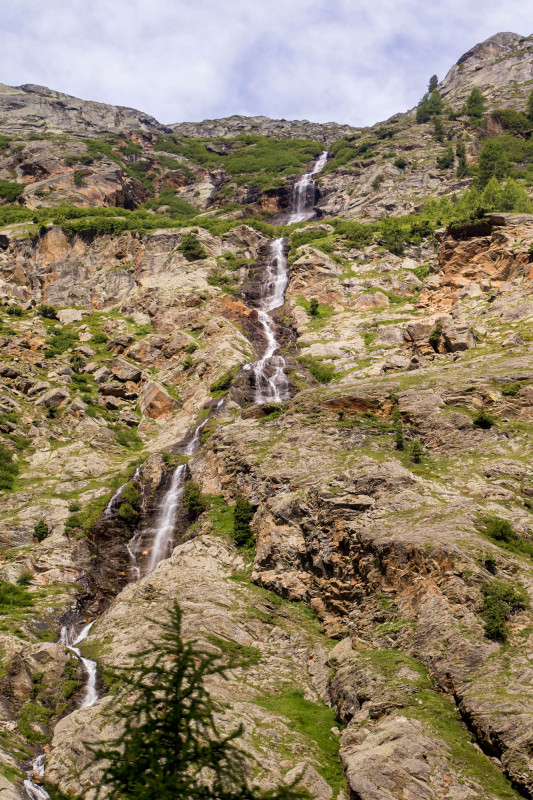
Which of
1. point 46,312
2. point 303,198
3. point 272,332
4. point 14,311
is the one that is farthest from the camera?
point 303,198

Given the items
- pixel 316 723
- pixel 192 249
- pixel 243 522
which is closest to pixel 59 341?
pixel 192 249

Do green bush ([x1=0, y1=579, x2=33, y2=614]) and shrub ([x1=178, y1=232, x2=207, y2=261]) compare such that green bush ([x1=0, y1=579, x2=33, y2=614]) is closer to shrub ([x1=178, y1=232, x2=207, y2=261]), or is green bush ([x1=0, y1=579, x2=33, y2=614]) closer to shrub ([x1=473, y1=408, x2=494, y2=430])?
shrub ([x1=473, y1=408, x2=494, y2=430])

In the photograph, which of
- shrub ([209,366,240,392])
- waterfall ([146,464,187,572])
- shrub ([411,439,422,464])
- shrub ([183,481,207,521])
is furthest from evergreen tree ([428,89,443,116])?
shrub ([183,481,207,521])

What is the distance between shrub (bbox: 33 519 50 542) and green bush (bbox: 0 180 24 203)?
88436mm

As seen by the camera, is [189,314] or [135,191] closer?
[189,314]

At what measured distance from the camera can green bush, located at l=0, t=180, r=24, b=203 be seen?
9872 centimetres

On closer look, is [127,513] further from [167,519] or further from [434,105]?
[434,105]

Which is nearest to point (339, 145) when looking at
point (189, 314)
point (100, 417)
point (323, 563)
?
point (189, 314)

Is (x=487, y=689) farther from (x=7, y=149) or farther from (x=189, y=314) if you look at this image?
(x=7, y=149)

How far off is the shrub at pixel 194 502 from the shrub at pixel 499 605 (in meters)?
19.7

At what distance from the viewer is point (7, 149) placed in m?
116

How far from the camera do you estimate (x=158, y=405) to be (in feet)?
174

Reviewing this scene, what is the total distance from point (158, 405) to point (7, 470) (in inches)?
660

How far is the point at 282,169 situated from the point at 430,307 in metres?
84.1
